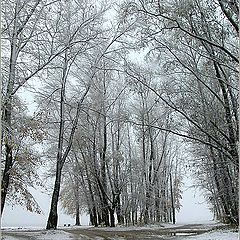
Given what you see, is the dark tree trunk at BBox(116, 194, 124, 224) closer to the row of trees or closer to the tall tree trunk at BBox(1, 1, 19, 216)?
the row of trees

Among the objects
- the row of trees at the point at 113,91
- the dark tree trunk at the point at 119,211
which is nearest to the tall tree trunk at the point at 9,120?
the row of trees at the point at 113,91

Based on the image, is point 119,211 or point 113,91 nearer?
point 113,91

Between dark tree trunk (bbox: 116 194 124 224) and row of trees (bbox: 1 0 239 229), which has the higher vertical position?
row of trees (bbox: 1 0 239 229)

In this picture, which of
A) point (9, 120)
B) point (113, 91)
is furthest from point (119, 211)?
point (9, 120)

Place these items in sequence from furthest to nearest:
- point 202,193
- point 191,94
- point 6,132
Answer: point 202,193, point 191,94, point 6,132

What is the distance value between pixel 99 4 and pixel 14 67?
182cm

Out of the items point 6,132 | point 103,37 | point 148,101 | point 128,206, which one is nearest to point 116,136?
point 148,101

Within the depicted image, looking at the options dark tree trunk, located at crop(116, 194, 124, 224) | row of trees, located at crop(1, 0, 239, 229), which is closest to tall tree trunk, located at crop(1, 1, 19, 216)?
row of trees, located at crop(1, 0, 239, 229)

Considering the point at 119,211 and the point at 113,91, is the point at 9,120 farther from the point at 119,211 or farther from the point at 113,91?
the point at 119,211

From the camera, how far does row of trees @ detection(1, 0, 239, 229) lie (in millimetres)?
3270

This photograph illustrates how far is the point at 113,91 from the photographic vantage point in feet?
23.3

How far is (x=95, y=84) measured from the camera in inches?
265

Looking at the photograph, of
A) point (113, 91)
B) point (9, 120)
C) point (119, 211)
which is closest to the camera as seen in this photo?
point (9, 120)

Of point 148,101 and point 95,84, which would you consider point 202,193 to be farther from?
point 95,84
